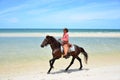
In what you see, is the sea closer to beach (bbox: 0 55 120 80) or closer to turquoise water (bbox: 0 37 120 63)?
turquoise water (bbox: 0 37 120 63)

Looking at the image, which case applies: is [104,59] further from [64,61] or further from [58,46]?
[58,46]

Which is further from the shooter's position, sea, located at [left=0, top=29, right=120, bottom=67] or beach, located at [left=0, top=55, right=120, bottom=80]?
sea, located at [left=0, top=29, right=120, bottom=67]

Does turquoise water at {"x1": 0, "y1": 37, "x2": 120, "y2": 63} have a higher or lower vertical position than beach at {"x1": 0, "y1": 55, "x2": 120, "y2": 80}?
lower

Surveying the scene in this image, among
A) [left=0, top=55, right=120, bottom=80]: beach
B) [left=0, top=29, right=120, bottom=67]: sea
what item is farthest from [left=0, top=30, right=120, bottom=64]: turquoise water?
[left=0, top=55, right=120, bottom=80]: beach

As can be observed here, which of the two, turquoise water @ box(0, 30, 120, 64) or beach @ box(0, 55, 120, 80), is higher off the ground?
beach @ box(0, 55, 120, 80)

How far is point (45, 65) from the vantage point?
562 inches

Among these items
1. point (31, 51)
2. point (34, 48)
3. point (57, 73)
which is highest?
point (57, 73)

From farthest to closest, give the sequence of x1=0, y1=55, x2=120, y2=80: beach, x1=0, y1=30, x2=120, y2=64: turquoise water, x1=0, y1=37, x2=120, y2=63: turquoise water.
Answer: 1. x1=0, y1=37, x2=120, y2=63: turquoise water
2. x1=0, y1=30, x2=120, y2=64: turquoise water
3. x1=0, y1=55, x2=120, y2=80: beach

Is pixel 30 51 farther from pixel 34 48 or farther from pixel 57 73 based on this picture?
pixel 57 73

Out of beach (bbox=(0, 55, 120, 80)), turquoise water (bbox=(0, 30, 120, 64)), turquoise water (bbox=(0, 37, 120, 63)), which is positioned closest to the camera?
beach (bbox=(0, 55, 120, 80))

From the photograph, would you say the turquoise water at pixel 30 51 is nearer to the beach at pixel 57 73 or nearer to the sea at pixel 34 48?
the sea at pixel 34 48

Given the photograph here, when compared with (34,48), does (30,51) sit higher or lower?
higher

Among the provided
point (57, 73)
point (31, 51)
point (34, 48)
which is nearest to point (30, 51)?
point (31, 51)

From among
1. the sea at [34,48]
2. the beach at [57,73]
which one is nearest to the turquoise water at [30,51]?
the sea at [34,48]
